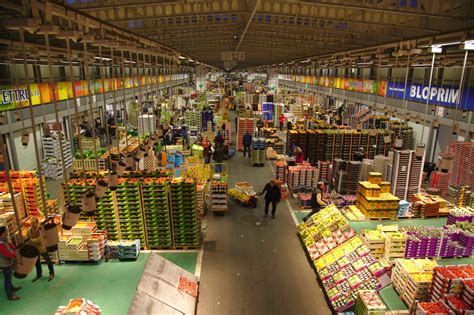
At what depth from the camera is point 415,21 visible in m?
10.9

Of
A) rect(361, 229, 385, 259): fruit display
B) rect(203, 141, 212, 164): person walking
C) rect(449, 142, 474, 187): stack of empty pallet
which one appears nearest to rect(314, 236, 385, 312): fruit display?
rect(361, 229, 385, 259): fruit display

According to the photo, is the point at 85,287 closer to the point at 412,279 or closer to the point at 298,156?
the point at 412,279

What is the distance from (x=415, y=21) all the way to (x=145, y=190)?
10.1m

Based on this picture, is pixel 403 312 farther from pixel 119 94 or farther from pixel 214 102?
pixel 214 102

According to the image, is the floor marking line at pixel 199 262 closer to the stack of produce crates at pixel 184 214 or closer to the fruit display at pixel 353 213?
the stack of produce crates at pixel 184 214

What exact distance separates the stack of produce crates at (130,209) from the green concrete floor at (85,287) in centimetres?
77

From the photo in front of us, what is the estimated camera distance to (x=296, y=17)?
10516 mm

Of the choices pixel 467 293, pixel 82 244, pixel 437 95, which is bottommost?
pixel 82 244

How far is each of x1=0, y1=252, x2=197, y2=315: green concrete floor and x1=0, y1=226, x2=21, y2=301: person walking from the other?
0.59 ft

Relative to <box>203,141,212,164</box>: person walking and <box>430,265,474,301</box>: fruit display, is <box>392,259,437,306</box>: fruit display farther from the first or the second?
<box>203,141,212,164</box>: person walking

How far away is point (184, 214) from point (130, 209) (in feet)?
5.21

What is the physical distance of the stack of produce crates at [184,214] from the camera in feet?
32.2

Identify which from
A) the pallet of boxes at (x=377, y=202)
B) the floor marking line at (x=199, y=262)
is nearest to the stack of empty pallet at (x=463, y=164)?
the pallet of boxes at (x=377, y=202)

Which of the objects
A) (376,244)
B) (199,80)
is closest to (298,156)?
(376,244)
